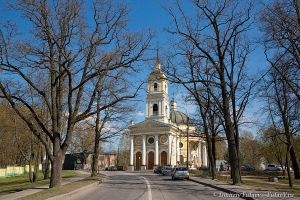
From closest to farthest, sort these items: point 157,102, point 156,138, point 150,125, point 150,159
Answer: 1. point 156,138
2. point 150,125
3. point 150,159
4. point 157,102

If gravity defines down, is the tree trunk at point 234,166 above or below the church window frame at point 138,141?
below

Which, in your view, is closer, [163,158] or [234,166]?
[234,166]

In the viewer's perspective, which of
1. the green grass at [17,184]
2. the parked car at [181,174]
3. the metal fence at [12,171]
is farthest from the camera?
the metal fence at [12,171]

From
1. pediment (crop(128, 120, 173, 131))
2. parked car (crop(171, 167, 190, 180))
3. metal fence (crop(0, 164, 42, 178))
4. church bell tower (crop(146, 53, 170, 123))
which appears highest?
church bell tower (crop(146, 53, 170, 123))

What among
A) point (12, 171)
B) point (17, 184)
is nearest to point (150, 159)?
point (12, 171)

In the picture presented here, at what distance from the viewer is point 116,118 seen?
25.4 meters

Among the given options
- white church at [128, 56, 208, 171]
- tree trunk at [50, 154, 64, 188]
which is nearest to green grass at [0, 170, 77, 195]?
tree trunk at [50, 154, 64, 188]

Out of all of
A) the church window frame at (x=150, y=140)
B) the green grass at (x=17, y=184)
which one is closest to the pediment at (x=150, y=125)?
the church window frame at (x=150, y=140)

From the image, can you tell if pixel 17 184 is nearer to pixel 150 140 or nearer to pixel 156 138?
pixel 156 138

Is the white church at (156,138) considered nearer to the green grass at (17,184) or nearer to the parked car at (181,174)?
the green grass at (17,184)

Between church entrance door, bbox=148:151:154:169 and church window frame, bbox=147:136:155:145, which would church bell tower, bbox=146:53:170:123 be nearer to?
church window frame, bbox=147:136:155:145


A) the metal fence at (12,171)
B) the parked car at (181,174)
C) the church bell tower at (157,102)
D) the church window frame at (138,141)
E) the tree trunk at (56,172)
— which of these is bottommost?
the metal fence at (12,171)

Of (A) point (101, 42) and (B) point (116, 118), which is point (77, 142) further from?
(A) point (101, 42)

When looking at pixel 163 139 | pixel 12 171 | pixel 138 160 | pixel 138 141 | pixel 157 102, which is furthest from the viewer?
pixel 138 141
